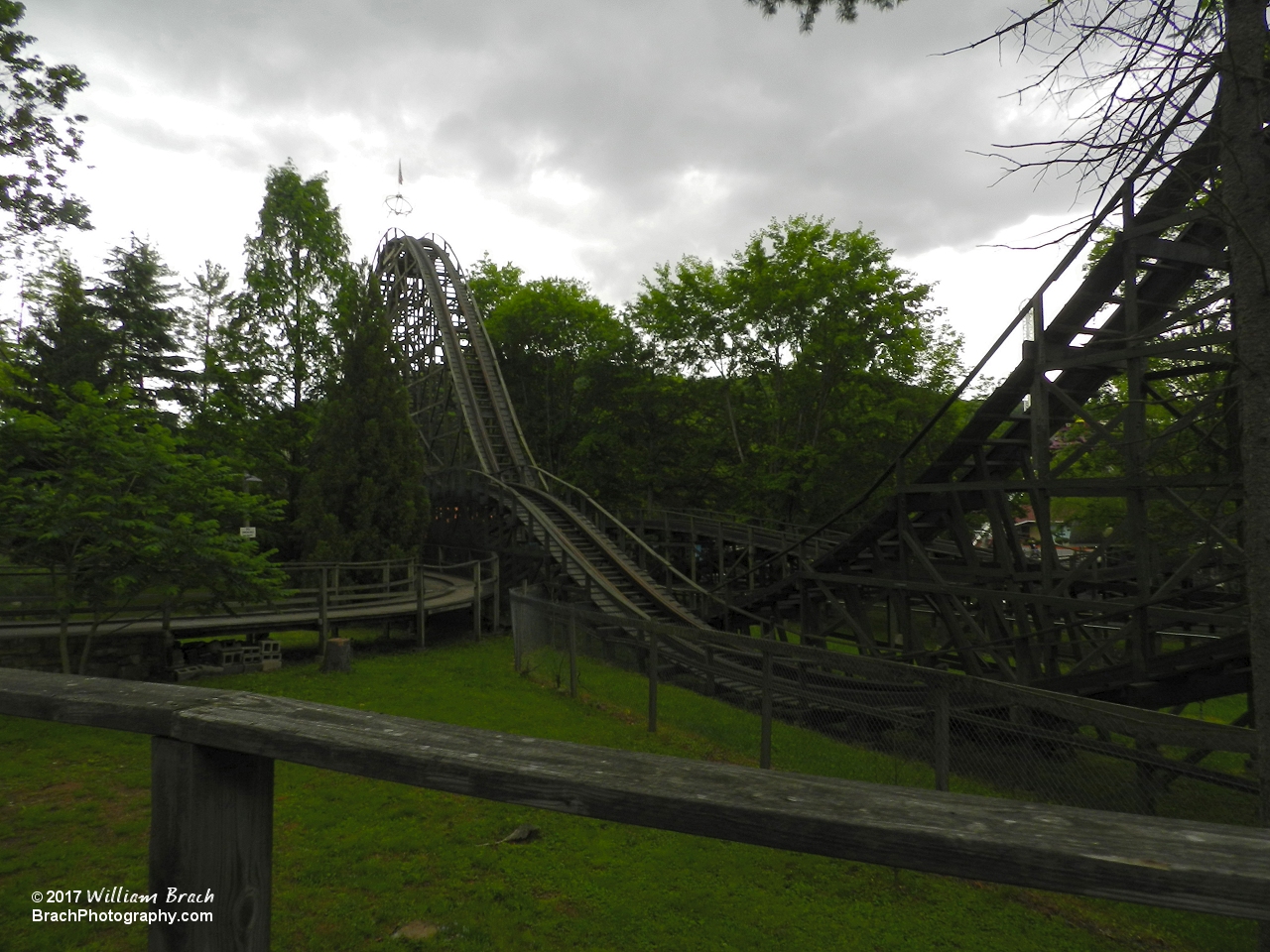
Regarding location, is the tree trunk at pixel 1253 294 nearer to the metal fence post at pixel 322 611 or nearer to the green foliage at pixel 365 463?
the metal fence post at pixel 322 611

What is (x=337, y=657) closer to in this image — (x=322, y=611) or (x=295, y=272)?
(x=322, y=611)

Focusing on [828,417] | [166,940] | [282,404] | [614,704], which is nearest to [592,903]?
[166,940]

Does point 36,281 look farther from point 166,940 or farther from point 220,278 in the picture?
point 166,940

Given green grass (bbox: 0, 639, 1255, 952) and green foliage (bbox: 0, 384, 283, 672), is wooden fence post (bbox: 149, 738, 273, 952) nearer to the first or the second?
green grass (bbox: 0, 639, 1255, 952)

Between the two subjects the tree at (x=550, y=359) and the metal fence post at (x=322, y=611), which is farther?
the tree at (x=550, y=359)

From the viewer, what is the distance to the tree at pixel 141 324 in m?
20.4

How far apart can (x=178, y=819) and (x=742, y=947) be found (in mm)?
3497

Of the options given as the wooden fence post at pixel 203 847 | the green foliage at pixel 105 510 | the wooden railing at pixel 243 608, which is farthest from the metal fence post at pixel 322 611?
the wooden fence post at pixel 203 847

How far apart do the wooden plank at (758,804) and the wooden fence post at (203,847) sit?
0.32 ft

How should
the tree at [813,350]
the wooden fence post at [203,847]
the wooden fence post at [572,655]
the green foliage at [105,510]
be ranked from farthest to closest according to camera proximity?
the tree at [813,350] < the wooden fence post at [572,655] < the green foliage at [105,510] < the wooden fence post at [203,847]

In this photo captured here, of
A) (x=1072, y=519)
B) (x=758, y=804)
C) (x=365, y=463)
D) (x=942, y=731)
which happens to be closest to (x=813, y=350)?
(x=1072, y=519)

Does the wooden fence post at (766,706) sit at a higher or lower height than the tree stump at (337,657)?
higher

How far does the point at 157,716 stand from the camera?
5.42 ft

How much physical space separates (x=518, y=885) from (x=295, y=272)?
24.0 meters
